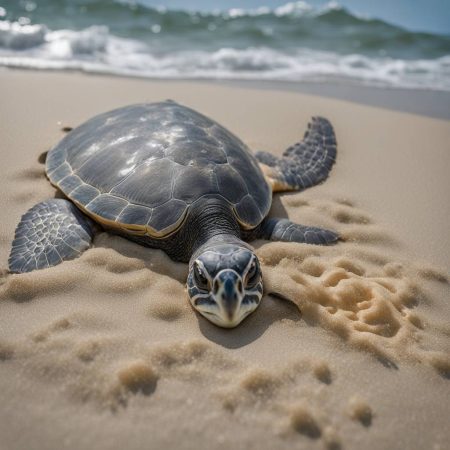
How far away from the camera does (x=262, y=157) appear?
4.14 meters

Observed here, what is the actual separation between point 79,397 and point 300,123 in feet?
14.2

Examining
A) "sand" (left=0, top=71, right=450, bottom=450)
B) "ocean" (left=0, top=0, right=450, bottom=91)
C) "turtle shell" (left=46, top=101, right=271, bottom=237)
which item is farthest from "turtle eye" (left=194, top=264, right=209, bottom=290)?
"ocean" (left=0, top=0, right=450, bottom=91)

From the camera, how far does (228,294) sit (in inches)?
84.4

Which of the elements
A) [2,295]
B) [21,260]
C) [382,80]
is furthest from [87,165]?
[382,80]

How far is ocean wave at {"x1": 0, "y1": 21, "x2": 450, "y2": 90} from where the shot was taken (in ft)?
25.2

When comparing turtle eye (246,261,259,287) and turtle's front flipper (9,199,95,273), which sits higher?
turtle eye (246,261,259,287)

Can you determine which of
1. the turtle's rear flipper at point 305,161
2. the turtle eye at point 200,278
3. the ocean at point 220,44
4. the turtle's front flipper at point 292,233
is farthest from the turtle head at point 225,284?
the ocean at point 220,44

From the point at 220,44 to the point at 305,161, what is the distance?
295 inches

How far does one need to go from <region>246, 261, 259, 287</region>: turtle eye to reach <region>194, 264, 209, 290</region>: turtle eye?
9.0 inches

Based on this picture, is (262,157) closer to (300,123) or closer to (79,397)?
(300,123)

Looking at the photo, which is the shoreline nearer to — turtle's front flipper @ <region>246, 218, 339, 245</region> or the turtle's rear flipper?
the turtle's rear flipper

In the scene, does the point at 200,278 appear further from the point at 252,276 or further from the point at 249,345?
the point at 249,345

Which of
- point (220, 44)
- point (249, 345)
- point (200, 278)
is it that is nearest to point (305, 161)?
point (200, 278)

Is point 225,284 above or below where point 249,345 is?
above
